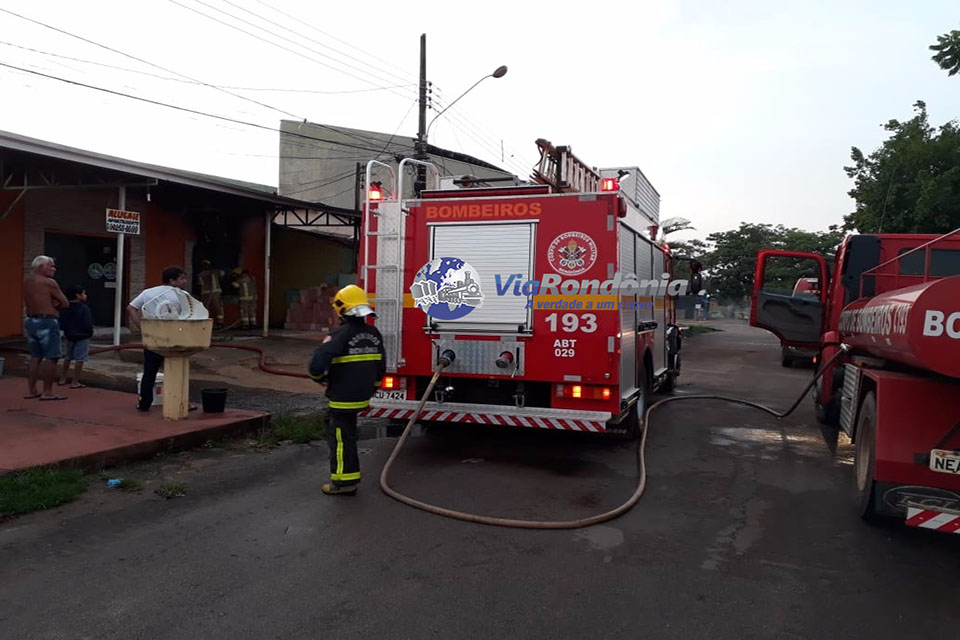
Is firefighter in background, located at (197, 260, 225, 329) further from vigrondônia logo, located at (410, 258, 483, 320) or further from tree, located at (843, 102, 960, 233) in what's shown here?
tree, located at (843, 102, 960, 233)

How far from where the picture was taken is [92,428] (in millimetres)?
6902

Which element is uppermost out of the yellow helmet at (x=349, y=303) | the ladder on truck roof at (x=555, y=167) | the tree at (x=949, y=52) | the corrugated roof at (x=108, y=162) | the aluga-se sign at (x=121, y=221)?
the tree at (x=949, y=52)

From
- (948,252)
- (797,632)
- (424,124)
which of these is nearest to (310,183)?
(424,124)

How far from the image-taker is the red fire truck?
6422mm

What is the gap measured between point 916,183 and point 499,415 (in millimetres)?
17550

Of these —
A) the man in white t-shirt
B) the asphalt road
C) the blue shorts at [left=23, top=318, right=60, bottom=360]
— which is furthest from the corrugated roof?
the asphalt road

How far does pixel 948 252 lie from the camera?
7184 mm

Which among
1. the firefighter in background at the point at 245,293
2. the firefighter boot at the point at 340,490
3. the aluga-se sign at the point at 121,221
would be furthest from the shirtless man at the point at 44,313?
the firefighter in background at the point at 245,293

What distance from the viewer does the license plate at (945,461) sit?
4.25 meters

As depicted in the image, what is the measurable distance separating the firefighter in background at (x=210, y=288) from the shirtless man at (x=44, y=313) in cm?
976

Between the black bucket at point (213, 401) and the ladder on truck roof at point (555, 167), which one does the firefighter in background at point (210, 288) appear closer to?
the black bucket at point (213, 401)

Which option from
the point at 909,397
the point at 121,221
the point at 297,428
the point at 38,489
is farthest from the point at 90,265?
the point at 909,397

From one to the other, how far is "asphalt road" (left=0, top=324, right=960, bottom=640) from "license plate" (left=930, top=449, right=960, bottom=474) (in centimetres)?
62

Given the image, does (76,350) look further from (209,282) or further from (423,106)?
(423,106)
